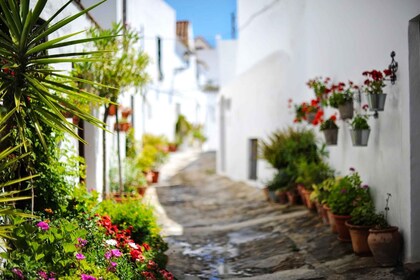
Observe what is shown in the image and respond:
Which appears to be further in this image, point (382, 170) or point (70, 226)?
point (382, 170)

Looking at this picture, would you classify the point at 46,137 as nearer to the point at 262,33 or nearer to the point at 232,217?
the point at 232,217

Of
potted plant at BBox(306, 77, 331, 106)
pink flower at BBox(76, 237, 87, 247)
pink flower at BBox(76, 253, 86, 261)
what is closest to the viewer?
pink flower at BBox(76, 253, 86, 261)

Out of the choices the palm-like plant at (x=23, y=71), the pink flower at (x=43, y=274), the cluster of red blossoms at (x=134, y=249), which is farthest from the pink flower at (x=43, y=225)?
the cluster of red blossoms at (x=134, y=249)

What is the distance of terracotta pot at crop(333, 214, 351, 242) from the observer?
7.07 metres

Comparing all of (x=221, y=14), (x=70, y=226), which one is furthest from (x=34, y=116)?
(x=221, y=14)

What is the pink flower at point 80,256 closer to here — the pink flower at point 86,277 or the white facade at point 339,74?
the pink flower at point 86,277

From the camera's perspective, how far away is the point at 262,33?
45.7ft

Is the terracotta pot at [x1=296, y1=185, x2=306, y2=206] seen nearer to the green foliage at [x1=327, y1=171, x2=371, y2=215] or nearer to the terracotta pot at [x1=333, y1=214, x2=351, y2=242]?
the green foliage at [x1=327, y1=171, x2=371, y2=215]

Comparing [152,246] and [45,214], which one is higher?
[45,214]

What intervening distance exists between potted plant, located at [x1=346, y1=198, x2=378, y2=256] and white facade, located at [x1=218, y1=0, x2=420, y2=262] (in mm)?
249

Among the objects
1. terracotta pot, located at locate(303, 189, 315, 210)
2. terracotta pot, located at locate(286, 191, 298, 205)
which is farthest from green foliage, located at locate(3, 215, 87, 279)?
terracotta pot, located at locate(286, 191, 298, 205)

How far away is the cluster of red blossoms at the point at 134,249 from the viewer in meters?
5.34

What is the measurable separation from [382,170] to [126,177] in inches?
218

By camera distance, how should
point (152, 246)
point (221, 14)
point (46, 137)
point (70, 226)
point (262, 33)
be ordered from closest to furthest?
point (70, 226) → point (46, 137) → point (152, 246) → point (262, 33) → point (221, 14)
